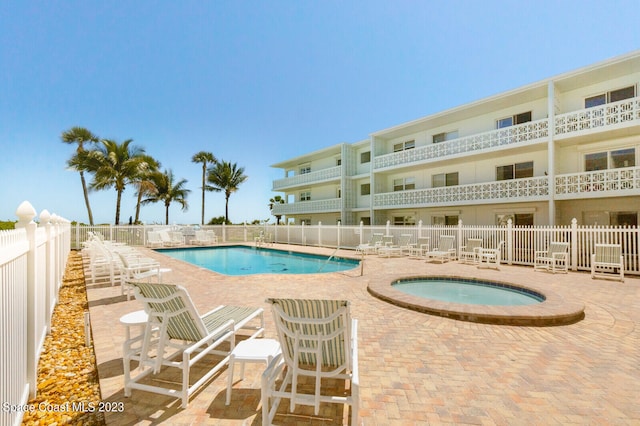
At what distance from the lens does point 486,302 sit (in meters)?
7.35

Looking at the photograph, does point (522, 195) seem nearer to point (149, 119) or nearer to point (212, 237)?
point (212, 237)

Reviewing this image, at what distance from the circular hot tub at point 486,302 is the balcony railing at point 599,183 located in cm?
892

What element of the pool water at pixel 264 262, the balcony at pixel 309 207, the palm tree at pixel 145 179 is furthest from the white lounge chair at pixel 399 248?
the palm tree at pixel 145 179

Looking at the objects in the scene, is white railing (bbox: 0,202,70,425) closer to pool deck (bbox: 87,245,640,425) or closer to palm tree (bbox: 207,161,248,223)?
pool deck (bbox: 87,245,640,425)

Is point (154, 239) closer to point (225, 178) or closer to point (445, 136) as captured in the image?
point (225, 178)

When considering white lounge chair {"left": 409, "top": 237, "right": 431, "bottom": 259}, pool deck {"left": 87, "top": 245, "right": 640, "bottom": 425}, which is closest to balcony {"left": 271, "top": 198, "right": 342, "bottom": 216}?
white lounge chair {"left": 409, "top": 237, "right": 431, "bottom": 259}

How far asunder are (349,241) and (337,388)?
57.5 feet

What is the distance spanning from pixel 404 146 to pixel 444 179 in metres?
4.45

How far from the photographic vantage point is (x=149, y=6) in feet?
34.7

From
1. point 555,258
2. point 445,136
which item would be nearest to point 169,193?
point 445,136

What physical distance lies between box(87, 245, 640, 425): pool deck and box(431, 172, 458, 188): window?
14.0 metres

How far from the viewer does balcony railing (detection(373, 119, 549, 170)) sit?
575 inches

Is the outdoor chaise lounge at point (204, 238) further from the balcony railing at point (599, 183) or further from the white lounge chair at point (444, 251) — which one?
the balcony railing at point (599, 183)

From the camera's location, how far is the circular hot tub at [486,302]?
511cm
